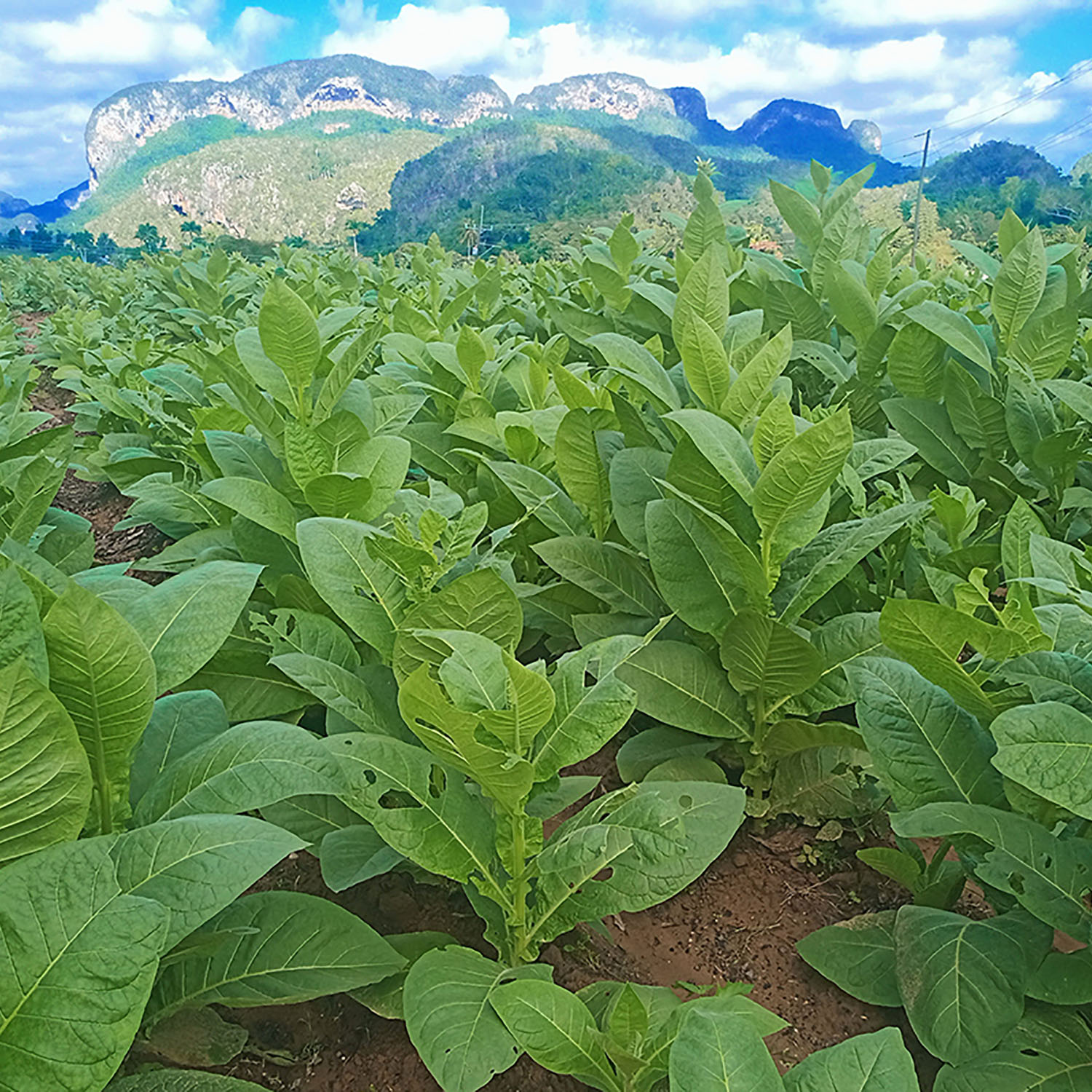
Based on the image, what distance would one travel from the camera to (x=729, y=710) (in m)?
2.02

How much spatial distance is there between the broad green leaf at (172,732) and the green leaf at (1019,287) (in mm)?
2985

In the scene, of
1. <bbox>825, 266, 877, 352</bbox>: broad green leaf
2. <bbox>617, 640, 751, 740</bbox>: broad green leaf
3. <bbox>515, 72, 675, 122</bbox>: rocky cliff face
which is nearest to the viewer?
<bbox>617, 640, 751, 740</bbox>: broad green leaf

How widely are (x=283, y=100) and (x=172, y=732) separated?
12659 cm

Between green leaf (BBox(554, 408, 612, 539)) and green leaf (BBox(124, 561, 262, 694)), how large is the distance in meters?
1.11

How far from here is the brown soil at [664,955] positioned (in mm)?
1436

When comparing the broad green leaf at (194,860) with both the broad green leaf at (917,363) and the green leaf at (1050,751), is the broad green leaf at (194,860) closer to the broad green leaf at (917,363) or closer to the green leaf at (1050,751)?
the green leaf at (1050,751)

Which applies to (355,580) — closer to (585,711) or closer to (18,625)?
(585,711)

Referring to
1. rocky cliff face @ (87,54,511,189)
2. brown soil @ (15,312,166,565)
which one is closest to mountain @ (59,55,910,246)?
rocky cliff face @ (87,54,511,189)

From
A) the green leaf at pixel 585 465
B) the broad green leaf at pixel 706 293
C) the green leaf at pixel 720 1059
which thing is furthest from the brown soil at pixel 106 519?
the green leaf at pixel 720 1059

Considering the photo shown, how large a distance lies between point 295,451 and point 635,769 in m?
1.12

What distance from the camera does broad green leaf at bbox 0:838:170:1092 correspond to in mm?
912

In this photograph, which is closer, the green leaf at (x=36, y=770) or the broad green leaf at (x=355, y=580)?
the green leaf at (x=36, y=770)

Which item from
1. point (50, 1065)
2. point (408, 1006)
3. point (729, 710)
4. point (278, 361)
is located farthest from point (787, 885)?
point (278, 361)

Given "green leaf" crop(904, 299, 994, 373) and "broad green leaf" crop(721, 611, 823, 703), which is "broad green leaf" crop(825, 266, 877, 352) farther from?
"broad green leaf" crop(721, 611, 823, 703)
